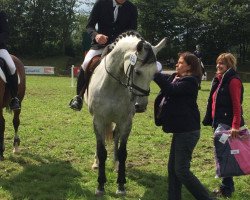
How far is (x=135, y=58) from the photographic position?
16.2ft

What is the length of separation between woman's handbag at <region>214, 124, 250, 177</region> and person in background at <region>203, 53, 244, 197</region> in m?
0.11

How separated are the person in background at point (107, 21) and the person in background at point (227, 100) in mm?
1787

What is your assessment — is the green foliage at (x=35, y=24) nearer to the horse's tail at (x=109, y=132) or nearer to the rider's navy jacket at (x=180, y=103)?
the horse's tail at (x=109, y=132)

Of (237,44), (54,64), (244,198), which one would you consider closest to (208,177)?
(244,198)

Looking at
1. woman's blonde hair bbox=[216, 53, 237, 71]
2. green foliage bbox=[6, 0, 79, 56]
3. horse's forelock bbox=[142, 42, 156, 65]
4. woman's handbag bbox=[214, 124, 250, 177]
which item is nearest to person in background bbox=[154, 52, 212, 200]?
horse's forelock bbox=[142, 42, 156, 65]

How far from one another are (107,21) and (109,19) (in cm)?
Answer: 5

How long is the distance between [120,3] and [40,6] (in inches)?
1766

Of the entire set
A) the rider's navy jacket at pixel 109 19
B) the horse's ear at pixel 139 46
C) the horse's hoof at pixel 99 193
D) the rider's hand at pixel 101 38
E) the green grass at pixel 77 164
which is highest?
the rider's navy jacket at pixel 109 19

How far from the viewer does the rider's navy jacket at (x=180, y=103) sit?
474cm

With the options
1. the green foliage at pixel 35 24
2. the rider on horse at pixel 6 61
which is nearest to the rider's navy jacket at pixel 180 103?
the rider on horse at pixel 6 61

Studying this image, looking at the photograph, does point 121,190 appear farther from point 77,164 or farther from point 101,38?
point 101,38

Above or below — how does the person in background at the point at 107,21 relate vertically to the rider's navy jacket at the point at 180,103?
above

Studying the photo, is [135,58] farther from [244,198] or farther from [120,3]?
[244,198]

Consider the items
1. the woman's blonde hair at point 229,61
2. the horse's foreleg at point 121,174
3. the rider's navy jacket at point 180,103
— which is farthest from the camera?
the horse's foreleg at point 121,174
